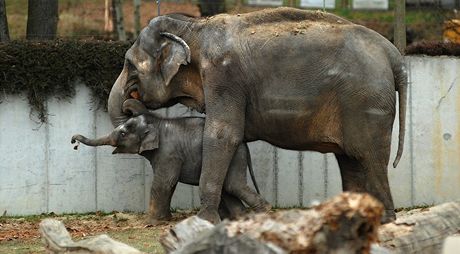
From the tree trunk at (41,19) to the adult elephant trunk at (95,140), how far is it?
2874 millimetres

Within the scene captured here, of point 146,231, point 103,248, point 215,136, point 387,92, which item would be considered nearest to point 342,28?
point 387,92

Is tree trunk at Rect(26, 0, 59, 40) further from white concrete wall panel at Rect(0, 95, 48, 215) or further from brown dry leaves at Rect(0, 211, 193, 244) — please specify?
brown dry leaves at Rect(0, 211, 193, 244)

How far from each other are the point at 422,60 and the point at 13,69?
15.8ft

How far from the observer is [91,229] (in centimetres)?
1381

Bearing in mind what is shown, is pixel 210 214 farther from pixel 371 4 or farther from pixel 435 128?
pixel 371 4

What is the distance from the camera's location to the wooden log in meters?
8.95

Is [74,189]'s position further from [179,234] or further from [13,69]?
[179,234]

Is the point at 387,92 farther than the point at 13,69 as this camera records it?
No

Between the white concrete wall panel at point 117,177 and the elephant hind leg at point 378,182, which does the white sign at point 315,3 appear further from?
the elephant hind leg at point 378,182

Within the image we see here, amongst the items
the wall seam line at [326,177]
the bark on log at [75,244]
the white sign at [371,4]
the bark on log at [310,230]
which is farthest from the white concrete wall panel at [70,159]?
the bark on log at [310,230]

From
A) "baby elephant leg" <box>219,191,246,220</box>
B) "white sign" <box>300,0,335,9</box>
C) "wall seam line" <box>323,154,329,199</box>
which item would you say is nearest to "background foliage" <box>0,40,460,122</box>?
"baby elephant leg" <box>219,191,246,220</box>

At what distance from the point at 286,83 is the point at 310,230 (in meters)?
6.09

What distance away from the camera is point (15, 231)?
45.2 ft

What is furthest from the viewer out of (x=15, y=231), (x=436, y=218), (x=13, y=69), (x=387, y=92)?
(x=13, y=69)
